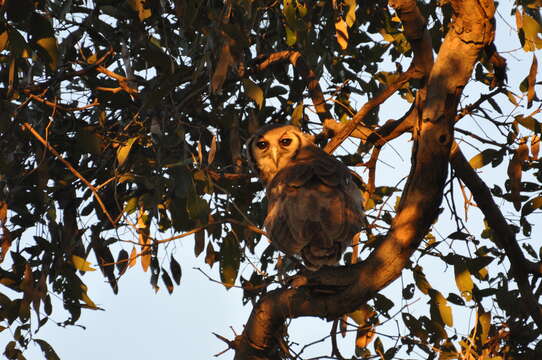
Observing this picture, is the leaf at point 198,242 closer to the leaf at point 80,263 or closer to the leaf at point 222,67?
the leaf at point 80,263

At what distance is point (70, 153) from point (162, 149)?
1074mm

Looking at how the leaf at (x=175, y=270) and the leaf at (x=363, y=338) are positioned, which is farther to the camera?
the leaf at (x=175, y=270)

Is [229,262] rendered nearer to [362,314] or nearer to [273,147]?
[362,314]

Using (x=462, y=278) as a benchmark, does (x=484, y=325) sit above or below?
below

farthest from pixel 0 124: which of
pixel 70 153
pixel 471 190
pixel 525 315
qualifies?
pixel 525 315

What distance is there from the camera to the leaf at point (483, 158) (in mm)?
3746

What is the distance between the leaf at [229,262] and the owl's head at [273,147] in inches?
48.2

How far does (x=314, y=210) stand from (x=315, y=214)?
25 millimetres

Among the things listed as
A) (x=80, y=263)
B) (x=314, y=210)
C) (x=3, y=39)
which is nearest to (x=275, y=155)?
(x=314, y=210)

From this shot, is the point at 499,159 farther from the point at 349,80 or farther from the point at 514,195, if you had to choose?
the point at 349,80

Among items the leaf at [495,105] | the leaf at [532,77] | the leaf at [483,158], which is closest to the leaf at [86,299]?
the leaf at [483,158]

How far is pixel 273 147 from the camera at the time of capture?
4594 millimetres

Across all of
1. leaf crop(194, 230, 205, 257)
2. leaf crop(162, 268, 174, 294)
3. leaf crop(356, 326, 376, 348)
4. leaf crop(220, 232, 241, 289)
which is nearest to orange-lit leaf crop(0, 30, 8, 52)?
leaf crop(194, 230, 205, 257)

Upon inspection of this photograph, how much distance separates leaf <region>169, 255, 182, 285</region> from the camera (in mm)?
3893
